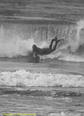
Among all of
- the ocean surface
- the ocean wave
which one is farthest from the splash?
the ocean wave

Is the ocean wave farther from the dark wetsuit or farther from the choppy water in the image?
the dark wetsuit

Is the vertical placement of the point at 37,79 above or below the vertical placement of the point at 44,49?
below

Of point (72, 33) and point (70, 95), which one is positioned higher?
point (72, 33)

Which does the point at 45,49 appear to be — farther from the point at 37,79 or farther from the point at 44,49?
the point at 37,79

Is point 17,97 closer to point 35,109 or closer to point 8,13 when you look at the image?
point 35,109

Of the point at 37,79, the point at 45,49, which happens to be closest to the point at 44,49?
the point at 45,49

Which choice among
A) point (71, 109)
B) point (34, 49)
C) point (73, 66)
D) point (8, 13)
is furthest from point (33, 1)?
point (71, 109)

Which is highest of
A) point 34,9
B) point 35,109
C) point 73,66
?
point 34,9

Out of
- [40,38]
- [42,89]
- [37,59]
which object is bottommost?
[42,89]
